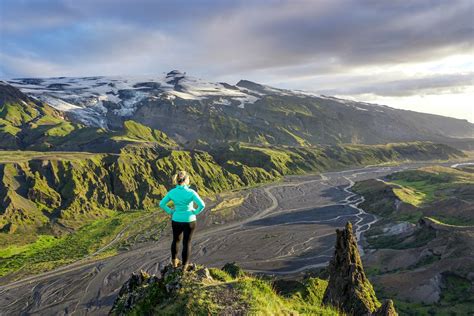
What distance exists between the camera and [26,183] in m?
142

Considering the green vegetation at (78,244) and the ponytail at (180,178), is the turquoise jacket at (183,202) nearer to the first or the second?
the ponytail at (180,178)

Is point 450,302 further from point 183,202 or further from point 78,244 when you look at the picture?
point 78,244

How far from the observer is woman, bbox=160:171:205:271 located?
14.9 metres

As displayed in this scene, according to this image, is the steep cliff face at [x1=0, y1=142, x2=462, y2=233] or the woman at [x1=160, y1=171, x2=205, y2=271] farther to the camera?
the steep cliff face at [x1=0, y1=142, x2=462, y2=233]

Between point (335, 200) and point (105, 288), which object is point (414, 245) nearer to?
point (105, 288)

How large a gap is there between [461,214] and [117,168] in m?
128

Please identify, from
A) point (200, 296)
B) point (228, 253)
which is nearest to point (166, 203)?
point (200, 296)

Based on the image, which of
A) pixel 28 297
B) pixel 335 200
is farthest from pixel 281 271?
pixel 335 200

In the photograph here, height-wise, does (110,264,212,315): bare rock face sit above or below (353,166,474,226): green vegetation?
above

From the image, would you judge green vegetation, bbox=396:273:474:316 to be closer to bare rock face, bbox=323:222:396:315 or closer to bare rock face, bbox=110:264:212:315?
bare rock face, bbox=323:222:396:315

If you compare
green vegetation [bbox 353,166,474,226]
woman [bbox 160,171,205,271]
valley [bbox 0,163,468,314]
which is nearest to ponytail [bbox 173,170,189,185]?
woman [bbox 160,171,205,271]

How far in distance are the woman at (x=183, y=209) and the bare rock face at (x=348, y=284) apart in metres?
24.0

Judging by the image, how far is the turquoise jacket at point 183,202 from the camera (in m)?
14.9

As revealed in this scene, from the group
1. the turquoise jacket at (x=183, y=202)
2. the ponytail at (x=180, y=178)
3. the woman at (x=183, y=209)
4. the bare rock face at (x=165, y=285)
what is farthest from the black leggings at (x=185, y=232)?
the ponytail at (x=180, y=178)
